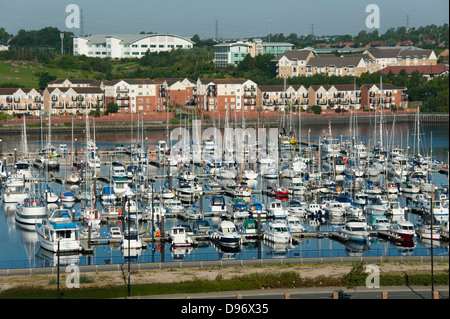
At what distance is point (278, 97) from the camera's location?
79.1 metres

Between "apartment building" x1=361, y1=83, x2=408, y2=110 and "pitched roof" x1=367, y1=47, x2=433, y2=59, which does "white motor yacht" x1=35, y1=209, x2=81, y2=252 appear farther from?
"pitched roof" x1=367, y1=47, x2=433, y2=59

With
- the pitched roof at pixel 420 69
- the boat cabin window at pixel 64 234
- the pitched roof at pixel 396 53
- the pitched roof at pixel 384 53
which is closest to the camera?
the boat cabin window at pixel 64 234

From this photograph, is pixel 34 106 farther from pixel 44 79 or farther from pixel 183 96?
pixel 183 96

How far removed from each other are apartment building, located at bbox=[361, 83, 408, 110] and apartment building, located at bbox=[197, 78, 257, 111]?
11.3 metres

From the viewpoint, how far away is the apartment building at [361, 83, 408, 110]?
79438 mm

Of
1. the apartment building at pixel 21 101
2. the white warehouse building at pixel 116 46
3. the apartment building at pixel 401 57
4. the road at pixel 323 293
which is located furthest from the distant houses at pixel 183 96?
the road at pixel 323 293

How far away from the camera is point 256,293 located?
758 inches

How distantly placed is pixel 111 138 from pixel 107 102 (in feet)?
42.1

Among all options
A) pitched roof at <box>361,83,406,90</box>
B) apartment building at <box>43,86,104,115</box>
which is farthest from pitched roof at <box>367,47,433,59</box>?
apartment building at <box>43,86,104,115</box>

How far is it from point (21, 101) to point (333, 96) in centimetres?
3099

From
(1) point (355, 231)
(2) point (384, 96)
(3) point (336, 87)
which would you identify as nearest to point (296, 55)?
(3) point (336, 87)

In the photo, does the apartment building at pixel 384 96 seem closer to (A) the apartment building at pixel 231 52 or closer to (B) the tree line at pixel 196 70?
(B) the tree line at pixel 196 70

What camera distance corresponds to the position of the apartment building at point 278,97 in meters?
78.7

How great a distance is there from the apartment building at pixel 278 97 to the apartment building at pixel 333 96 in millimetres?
816
